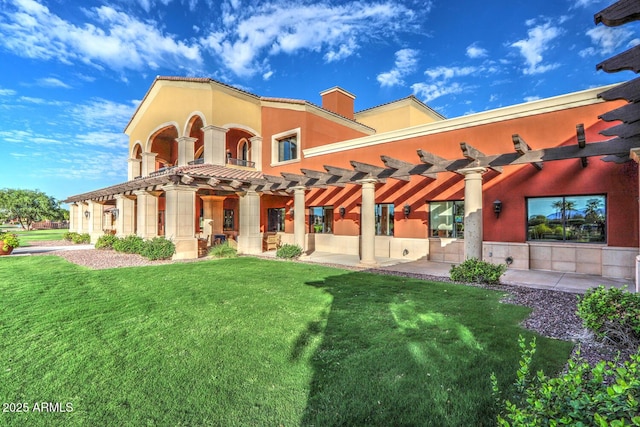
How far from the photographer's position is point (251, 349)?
4.33 metres

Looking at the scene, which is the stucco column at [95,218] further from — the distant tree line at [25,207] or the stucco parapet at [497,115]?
the distant tree line at [25,207]

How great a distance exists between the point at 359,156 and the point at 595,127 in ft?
30.2

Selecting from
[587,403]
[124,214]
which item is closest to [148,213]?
[124,214]

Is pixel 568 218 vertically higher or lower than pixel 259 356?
higher

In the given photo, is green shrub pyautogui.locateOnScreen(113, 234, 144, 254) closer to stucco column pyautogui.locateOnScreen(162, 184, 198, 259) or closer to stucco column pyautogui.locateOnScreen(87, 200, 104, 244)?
stucco column pyautogui.locateOnScreen(162, 184, 198, 259)

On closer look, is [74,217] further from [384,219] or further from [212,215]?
[384,219]

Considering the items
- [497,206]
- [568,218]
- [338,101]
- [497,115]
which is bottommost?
[568,218]

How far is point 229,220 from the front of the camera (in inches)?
945

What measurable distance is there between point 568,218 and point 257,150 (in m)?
16.7

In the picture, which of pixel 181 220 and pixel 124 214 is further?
pixel 124 214

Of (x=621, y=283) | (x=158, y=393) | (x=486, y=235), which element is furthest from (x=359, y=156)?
(x=158, y=393)

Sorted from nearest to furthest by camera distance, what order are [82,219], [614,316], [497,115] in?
[614,316], [497,115], [82,219]

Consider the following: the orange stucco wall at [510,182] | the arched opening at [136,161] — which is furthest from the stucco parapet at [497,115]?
the arched opening at [136,161]

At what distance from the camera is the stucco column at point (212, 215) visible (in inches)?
890
